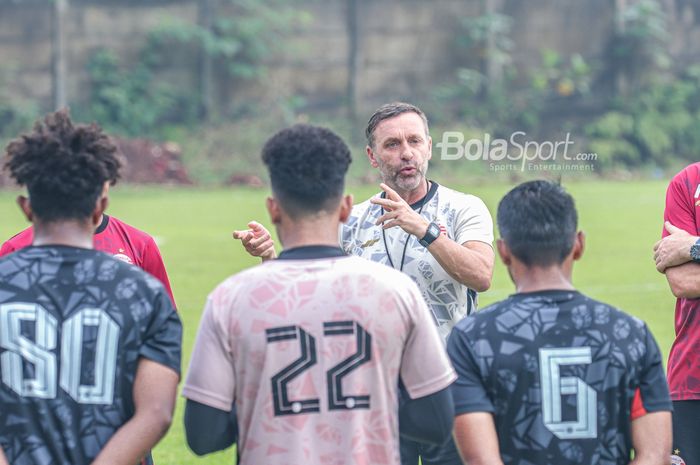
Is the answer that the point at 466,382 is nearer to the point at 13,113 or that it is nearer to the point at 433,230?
the point at 433,230

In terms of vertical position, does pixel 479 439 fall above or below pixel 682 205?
below

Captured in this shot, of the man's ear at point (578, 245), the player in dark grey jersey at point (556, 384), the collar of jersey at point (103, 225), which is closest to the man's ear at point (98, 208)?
the player in dark grey jersey at point (556, 384)

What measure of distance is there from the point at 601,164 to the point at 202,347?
28.7m

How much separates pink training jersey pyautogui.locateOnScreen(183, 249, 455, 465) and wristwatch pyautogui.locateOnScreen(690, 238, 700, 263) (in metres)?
2.11

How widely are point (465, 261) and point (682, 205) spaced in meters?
1.17

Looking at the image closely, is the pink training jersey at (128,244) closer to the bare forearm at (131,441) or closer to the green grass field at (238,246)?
the bare forearm at (131,441)

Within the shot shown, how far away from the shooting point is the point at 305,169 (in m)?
3.67

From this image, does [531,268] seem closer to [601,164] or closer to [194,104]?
[601,164]

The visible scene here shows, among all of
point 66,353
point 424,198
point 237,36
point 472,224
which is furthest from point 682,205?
point 237,36

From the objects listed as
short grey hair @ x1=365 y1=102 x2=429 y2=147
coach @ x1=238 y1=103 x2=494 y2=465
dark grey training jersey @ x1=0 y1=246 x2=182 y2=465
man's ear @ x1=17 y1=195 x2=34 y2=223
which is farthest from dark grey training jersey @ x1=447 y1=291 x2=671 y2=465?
short grey hair @ x1=365 y1=102 x2=429 y2=147

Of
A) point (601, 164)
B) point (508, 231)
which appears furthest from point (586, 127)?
point (508, 231)

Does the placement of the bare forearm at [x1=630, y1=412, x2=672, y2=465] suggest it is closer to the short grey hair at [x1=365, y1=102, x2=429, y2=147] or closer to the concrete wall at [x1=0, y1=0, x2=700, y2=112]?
the short grey hair at [x1=365, y1=102, x2=429, y2=147]

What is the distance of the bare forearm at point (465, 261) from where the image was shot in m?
5.14

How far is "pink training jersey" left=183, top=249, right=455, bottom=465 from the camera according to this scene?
139 inches
